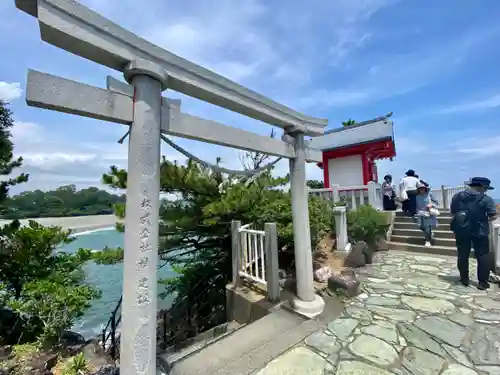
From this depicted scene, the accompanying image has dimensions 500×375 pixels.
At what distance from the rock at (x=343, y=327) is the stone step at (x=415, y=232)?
5193 mm

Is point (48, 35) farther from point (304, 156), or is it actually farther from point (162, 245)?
point (162, 245)

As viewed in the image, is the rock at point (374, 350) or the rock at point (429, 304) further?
the rock at point (429, 304)

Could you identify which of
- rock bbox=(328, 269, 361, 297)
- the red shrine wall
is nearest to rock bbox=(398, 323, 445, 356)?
rock bbox=(328, 269, 361, 297)

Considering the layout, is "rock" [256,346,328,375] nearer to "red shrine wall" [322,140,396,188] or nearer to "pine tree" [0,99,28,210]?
"pine tree" [0,99,28,210]

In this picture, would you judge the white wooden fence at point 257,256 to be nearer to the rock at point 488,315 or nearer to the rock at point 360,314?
the rock at point 360,314

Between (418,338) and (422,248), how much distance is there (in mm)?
4567

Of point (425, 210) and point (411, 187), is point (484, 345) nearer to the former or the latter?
point (425, 210)

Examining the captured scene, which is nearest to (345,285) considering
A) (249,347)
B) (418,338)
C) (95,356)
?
(418,338)

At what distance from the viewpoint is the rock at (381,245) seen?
673cm

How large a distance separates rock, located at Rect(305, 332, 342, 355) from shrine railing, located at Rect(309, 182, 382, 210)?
546cm

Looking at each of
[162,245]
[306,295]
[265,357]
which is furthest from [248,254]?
[162,245]

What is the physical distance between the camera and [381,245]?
6.77m

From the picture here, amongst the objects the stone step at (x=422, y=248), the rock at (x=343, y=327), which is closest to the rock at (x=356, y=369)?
the rock at (x=343, y=327)

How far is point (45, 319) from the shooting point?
11.6ft
